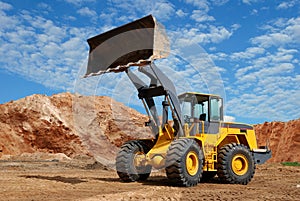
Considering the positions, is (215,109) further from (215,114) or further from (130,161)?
(130,161)

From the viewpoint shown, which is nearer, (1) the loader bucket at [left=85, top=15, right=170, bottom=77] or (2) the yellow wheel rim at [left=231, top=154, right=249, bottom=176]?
(1) the loader bucket at [left=85, top=15, right=170, bottom=77]

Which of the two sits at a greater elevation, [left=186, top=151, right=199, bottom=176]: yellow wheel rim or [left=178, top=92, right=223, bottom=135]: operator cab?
[left=178, top=92, right=223, bottom=135]: operator cab

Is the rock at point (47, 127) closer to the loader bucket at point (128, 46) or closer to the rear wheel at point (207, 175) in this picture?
the rear wheel at point (207, 175)

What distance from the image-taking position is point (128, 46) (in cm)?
964

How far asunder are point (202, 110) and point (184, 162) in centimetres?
230

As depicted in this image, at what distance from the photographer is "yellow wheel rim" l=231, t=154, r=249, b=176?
34.9ft

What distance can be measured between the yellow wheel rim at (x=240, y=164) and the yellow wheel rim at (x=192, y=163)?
1686 millimetres

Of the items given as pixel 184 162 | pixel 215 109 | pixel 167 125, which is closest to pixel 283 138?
pixel 215 109

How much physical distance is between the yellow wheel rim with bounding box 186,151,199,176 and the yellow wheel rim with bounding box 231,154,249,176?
1686 millimetres

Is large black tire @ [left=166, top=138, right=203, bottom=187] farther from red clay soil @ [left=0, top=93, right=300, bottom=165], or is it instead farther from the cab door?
red clay soil @ [left=0, top=93, right=300, bottom=165]

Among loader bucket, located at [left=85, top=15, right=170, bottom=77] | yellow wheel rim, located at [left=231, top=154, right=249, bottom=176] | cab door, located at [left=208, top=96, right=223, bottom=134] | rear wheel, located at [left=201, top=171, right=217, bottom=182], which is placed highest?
loader bucket, located at [left=85, top=15, right=170, bottom=77]

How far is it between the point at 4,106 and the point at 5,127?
258 cm

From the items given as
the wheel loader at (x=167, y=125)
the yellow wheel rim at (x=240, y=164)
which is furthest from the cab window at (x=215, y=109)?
the yellow wheel rim at (x=240, y=164)

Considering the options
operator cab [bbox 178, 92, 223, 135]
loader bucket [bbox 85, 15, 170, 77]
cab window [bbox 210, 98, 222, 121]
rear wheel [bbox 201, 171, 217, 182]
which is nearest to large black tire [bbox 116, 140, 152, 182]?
operator cab [bbox 178, 92, 223, 135]
